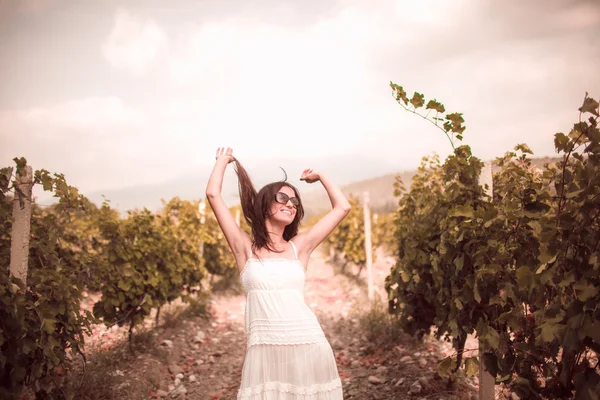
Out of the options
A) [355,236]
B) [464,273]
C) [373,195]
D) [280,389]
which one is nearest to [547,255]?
[280,389]

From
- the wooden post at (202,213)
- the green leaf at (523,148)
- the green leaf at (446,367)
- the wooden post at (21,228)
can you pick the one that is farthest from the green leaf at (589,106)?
the wooden post at (202,213)

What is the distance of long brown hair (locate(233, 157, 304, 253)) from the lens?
282 cm

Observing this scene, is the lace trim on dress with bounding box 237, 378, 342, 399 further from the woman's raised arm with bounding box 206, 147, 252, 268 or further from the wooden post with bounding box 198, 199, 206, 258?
the wooden post with bounding box 198, 199, 206, 258

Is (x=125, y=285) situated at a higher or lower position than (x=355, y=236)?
lower

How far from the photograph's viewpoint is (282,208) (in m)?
2.88

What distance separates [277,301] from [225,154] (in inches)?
37.5

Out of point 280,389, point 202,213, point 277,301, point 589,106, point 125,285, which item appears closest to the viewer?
point 589,106

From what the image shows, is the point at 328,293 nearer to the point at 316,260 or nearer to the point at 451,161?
the point at 316,260

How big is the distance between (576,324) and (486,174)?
6.72 ft

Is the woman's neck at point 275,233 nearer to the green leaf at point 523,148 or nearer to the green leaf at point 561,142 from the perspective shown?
the green leaf at point 561,142

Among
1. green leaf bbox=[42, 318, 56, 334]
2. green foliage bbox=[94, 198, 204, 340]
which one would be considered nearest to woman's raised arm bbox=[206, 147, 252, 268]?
green leaf bbox=[42, 318, 56, 334]

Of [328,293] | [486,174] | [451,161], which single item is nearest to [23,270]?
[451,161]

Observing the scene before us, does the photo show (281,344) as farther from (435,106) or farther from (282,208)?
(435,106)

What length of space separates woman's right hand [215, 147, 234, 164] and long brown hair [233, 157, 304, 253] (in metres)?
0.04
